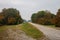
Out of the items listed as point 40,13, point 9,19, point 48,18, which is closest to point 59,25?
point 48,18

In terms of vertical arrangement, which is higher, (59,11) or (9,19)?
→ (59,11)

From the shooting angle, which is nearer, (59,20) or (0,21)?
(59,20)

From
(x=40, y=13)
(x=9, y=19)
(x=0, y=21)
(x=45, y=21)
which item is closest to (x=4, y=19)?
(x=9, y=19)

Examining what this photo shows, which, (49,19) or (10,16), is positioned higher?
(10,16)

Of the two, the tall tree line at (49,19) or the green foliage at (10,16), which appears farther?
the green foliage at (10,16)

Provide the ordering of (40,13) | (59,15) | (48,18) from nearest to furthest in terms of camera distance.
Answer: (59,15)
(48,18)
(40,13)

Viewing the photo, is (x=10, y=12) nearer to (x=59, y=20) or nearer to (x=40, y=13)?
(x=40, y=13)

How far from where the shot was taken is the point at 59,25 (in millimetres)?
62625

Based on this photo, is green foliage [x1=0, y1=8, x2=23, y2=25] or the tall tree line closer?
the tall tree line

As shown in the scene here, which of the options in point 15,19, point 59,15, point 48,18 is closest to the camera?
point 59,15

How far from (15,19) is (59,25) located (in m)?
44.6

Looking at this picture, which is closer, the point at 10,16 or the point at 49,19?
the point at 49,19

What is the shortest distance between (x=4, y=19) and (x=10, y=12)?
10186mm

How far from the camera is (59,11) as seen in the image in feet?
204
